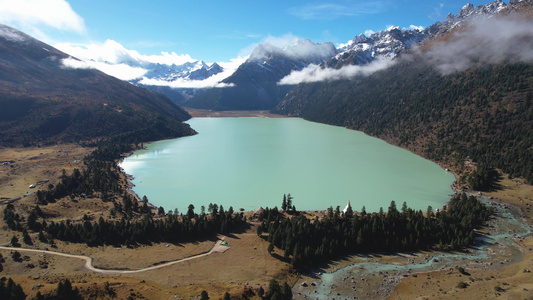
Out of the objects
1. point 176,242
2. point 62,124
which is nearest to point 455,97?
point 176,242

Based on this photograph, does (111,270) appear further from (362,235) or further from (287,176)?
(287,176)

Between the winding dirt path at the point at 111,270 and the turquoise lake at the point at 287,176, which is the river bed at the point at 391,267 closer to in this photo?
the winding dirt path at the point at 111,270

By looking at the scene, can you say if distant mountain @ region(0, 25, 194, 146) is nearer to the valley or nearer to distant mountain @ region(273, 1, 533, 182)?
the valley

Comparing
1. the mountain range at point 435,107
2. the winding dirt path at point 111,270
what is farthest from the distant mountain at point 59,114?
the winding dirt path at point 111,270

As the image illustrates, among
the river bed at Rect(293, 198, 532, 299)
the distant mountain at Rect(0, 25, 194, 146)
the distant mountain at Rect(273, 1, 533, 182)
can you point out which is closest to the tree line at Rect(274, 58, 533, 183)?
the distant mountain at Rect(273, 1, 533, 182)

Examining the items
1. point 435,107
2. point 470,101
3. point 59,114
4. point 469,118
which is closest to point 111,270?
point 469,118

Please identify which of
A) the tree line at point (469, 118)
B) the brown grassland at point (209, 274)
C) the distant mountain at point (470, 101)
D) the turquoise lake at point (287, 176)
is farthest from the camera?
the distant mountain at point (470, 101)
